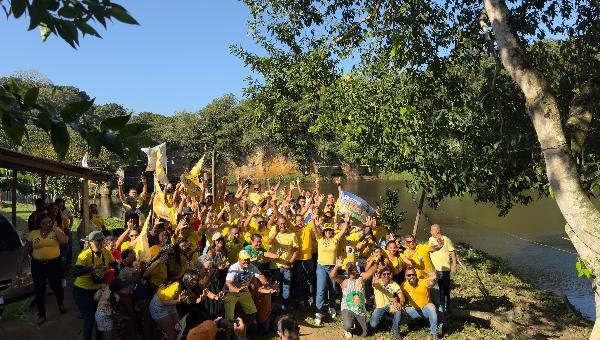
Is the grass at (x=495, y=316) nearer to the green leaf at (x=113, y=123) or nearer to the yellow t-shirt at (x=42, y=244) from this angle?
the yellow t-shirt at (x=42, y=244)

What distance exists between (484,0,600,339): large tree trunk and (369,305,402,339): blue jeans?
2505mm

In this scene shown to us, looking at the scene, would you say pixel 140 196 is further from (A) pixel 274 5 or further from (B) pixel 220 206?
(A) pixel 274 5

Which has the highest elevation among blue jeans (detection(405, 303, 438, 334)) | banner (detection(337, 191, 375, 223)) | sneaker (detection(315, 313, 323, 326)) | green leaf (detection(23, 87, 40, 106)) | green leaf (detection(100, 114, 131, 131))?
green leaf (detection(23, 87, 40, 106))

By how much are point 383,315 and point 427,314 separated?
674mm

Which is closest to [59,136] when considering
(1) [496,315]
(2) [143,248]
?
(2) [143,248]

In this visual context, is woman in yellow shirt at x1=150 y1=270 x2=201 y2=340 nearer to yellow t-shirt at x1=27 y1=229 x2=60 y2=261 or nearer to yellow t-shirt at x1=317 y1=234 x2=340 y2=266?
yellow t-shirt at x1=27 y1=229 x2=60 y2=261

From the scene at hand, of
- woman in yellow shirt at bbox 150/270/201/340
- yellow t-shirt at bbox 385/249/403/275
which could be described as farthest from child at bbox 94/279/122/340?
yellow t-shirt at bbox 385/249/403/275

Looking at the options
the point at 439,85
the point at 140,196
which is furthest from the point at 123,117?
the point at 140,196

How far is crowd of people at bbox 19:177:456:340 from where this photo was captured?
21.0ft

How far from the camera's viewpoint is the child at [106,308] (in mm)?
6078

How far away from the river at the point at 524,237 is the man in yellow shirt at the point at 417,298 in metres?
3.88

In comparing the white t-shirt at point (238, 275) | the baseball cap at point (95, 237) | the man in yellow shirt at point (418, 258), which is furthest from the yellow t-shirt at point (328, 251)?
the baseball cap at point (95, 237)

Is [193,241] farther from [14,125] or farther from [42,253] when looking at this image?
[14,125]

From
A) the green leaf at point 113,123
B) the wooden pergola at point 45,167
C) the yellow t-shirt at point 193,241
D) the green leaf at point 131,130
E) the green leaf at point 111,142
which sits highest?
the wooden pergola at point 45,167
